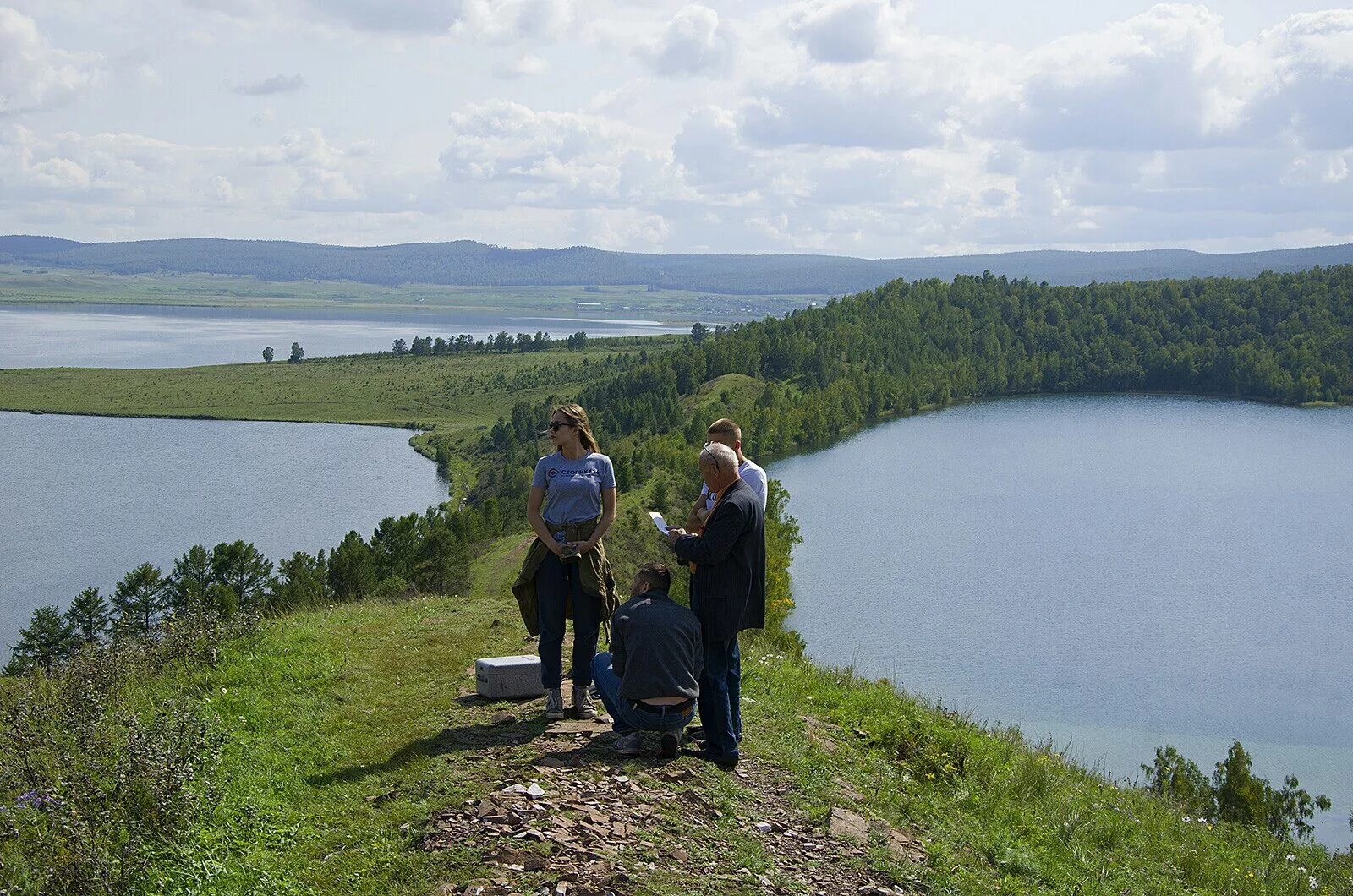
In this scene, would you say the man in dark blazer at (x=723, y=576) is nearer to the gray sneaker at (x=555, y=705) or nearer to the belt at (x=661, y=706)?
the belt at (x=661, y=706)

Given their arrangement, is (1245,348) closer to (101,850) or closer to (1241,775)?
(1241,775)

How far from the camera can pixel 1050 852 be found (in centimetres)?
909

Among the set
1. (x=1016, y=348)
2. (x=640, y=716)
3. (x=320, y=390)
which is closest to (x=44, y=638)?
(x=640, y=716)

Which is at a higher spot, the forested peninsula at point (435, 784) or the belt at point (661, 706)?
the belt at point (661, 706)

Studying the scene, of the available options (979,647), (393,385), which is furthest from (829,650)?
(393,385)

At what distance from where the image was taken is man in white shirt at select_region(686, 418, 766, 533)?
851cm

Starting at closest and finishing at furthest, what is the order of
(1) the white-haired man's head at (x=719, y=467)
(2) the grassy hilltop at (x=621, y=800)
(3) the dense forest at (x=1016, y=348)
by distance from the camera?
(2) the grassy hilltop at (x=621, y=800) < (1) the white-haired man's head at (x=719, y=467) < (3) the dense forest at (x=1016, y=348)

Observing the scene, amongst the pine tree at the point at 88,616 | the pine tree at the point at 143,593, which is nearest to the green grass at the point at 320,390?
the pine tree at the point at 143,593

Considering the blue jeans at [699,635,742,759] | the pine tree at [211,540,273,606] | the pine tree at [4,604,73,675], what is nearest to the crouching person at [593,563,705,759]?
the blue jeans at [699,635,742,759]

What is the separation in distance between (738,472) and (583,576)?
1608mm

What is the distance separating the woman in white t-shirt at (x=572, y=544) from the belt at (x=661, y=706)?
3.25 feet

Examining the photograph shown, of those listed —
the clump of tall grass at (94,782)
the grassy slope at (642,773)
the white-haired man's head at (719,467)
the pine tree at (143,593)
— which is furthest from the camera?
the pine tree at (143,593)

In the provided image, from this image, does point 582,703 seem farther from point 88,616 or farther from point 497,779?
point 88,616

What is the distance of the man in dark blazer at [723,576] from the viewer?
7.97 metres
